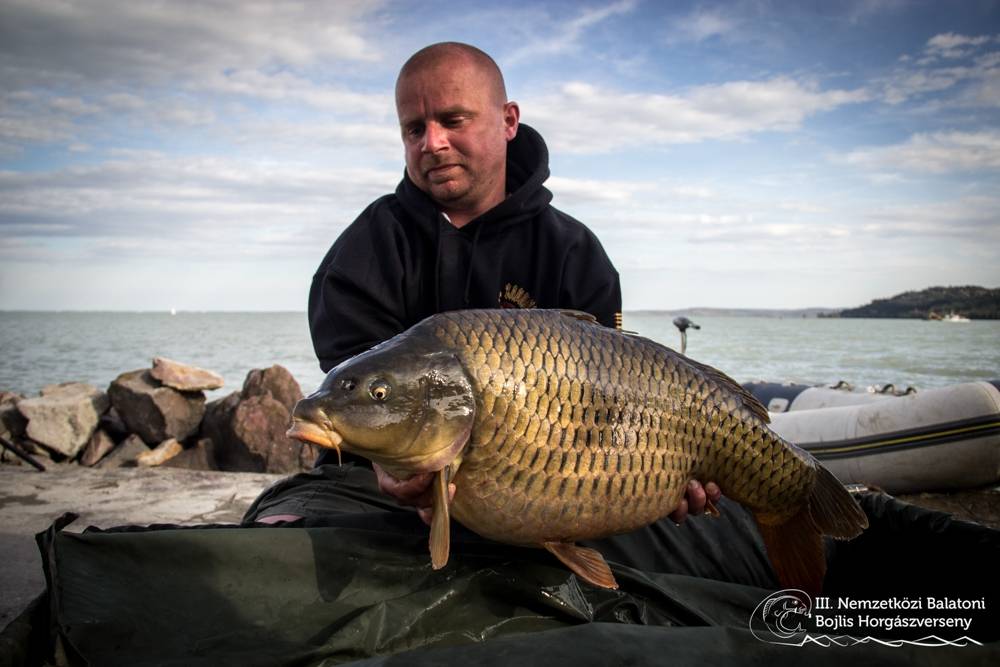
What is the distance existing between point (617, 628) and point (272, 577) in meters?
0.84

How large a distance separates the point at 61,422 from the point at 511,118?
5.54m

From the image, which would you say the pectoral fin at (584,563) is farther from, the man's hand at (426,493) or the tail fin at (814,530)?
the tail fin at (814,530)

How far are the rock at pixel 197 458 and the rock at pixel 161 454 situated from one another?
0.18 ft

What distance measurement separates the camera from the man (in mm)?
2564

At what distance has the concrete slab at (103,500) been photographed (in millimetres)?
2996

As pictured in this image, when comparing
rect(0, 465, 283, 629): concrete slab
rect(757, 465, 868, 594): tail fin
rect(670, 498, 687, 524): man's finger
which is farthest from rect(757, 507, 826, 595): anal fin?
rect(0, 465, 283, 629): concrete slab

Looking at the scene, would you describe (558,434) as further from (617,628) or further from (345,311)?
(345,311)

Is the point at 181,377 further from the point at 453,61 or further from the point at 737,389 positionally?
the point at 737,389

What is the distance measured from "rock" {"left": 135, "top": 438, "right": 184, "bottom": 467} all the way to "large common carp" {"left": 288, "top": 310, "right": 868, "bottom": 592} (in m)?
5.40

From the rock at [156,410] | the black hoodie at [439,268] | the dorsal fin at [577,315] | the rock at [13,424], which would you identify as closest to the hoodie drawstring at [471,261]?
the black hoodie at [439,268]

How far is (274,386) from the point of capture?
6.93 metres

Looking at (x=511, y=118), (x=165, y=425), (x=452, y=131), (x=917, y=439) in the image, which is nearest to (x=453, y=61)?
(x=452, y=131)

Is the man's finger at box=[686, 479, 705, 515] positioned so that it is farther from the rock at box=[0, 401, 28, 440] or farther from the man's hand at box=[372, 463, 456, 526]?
the rock at box=[0, 401, 28, 440]

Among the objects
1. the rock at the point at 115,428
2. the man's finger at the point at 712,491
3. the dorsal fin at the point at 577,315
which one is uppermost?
the dorsal fin at the point at 577,315
